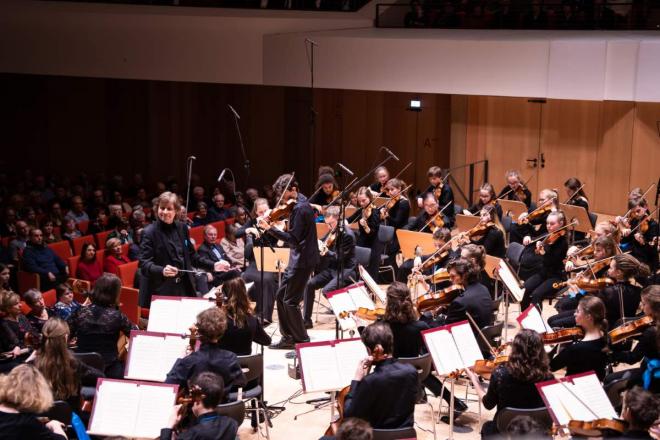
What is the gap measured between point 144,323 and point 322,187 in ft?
10.3

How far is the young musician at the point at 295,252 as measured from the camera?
7617mm

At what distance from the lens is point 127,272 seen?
8.66m

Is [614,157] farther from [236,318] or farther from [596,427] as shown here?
[596,427]

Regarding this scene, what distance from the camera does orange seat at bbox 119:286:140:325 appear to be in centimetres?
786

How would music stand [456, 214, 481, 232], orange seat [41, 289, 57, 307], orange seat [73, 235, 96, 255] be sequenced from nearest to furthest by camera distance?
orange seat [41, 289, 57, 307] → music stand [456, 214, 481, 232] → orange seat [73, 235, 96, 255]

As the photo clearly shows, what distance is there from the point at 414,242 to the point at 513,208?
215 cm

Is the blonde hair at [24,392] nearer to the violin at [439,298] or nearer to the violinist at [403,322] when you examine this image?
the violinist at [403,322]

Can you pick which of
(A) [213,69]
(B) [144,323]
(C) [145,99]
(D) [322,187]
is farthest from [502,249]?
(C) [145,99]

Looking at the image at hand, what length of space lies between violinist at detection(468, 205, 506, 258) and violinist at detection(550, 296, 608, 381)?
117 inches

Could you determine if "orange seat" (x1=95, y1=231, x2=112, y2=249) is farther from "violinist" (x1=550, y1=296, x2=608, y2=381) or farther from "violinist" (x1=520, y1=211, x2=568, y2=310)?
"violinist" (x1=550, y1=296, x2=608, y2=381)

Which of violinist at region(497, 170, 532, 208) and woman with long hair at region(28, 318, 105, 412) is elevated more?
violinist at region(497, 170, 532, 208)

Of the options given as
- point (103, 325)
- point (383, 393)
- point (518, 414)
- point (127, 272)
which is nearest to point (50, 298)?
point (127, 272)

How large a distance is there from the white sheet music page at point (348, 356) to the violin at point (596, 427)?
1422 mm

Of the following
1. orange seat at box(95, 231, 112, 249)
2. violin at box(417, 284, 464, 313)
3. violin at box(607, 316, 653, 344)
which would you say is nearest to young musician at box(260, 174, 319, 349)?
violin at box(417, 284, 464, 313)
